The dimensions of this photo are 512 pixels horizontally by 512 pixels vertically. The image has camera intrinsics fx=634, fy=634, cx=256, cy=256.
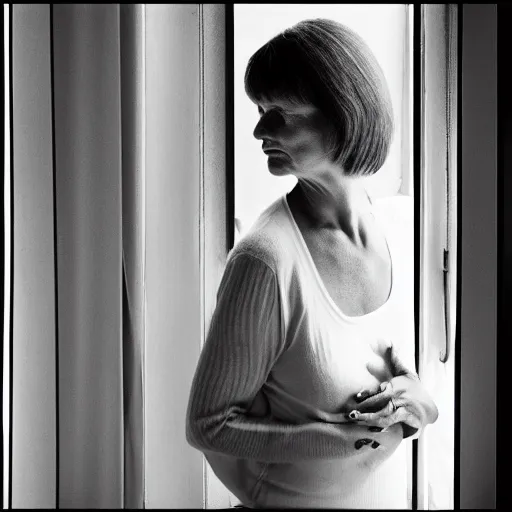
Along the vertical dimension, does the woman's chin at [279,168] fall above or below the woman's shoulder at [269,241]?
above

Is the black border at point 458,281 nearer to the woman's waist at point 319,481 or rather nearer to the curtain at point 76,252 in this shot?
the woman's waist at point 319,481

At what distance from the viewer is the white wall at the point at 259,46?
1180mm

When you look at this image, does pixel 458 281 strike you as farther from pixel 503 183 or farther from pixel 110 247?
pixel 110 247

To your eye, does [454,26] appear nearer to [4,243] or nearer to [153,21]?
[153,21]

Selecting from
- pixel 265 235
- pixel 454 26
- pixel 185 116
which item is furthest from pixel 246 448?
pixel 454 26

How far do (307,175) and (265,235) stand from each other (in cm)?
14

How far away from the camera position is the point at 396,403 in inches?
44.9

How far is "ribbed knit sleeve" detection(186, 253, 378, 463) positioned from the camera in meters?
1.07

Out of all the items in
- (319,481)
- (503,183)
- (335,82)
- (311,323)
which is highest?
(335,82)

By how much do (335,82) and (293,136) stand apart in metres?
0.12

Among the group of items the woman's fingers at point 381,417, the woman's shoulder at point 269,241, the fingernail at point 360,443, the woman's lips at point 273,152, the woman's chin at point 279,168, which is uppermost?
the woman's lips at point 273,152

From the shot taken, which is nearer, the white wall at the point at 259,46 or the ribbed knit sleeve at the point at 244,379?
the ribbed knit sleeve at the point at 244,379

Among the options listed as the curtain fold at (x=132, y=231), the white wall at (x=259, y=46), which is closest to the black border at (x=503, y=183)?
the white wall at (x=259, y=46)

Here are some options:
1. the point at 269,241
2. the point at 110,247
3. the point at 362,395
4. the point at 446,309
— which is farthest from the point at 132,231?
the point at 446,309
